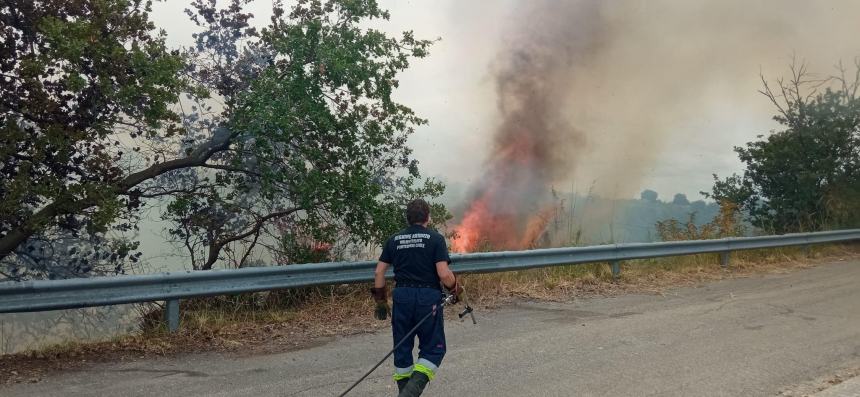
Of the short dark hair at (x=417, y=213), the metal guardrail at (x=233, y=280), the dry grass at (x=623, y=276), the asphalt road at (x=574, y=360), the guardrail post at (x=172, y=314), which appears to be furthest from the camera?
the dry grass at (x=623, y=276)

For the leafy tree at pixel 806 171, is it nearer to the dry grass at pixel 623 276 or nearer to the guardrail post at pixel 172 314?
the dry grass at pixel 623 276

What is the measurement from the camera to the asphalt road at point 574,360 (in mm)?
5023

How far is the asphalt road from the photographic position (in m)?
5.02

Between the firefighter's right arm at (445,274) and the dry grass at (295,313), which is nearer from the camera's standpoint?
the firefighter's right arm at (445,274)

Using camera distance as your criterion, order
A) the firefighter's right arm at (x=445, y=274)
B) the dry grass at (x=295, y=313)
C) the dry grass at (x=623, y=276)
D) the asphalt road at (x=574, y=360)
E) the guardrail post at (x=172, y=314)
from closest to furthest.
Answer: the firefighter's right arm at (x=445, y=274) → the asphalt road at (x=574, y=360) → the dry grass at (x=295, y=313) → the guardrail post at (x=172, y=314) → the dry grass at (x=623, y=276)

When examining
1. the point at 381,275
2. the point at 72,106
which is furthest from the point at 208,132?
the point at 381,275

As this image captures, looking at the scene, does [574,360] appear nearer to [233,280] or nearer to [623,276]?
[233,280]

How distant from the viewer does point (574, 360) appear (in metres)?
5.89

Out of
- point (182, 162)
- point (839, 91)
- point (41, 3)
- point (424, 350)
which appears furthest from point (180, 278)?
point (839, 91)

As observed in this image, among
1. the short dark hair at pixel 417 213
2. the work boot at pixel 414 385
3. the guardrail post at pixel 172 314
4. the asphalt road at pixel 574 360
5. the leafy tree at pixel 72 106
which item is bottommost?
the asphalt road at pixel 574 360

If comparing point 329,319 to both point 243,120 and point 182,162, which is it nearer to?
point 243,120

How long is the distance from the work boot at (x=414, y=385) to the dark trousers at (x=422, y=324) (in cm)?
12

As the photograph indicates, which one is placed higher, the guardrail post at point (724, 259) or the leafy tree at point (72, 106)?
the leafy tree at point (72, 106)

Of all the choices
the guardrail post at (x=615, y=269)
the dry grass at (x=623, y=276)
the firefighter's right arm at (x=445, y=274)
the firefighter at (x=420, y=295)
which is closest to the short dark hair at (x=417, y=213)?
the firefighter at (x=420, y=295)
